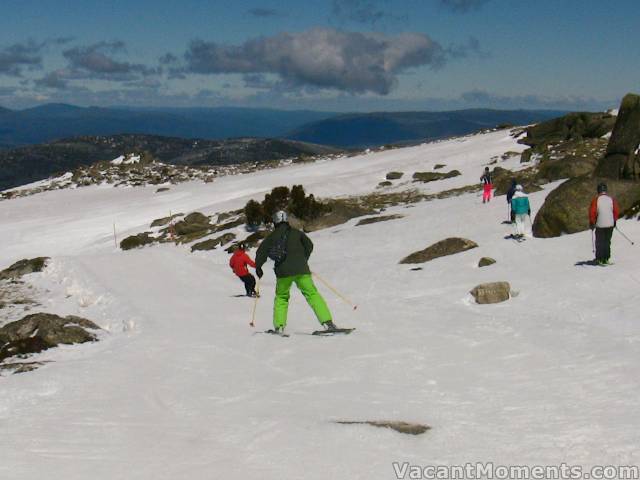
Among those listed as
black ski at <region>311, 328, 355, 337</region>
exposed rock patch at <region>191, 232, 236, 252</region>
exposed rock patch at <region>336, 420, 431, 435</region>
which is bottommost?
exposed rock patch at <region>191, 232, 236, 252</region>

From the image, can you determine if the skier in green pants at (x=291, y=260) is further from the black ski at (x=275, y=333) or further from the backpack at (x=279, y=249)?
the black ski at (x=275, y=333)

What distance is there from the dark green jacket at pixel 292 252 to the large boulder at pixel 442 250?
388 inches

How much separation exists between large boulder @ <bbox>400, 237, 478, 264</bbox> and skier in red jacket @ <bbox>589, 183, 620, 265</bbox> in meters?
5.76

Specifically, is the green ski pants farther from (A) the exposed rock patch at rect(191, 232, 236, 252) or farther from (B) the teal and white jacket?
(A) the exposed rock patch at rect(191, 232, 236, 252)

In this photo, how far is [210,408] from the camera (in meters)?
7.24

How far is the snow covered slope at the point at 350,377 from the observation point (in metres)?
5.52

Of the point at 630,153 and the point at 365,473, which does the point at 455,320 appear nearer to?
the point at 365,473

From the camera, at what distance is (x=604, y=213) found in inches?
595

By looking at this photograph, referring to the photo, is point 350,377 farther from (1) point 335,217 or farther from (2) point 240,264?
(1) point 335,217

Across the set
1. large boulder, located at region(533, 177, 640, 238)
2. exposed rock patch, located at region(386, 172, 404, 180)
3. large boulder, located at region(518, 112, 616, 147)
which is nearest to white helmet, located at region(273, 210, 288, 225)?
large boulder, located at region(533, 177, 640, 238)

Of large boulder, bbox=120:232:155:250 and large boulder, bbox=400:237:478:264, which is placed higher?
large boulder, bbox=400:237:478:264

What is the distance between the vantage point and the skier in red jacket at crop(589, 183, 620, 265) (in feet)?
49.3

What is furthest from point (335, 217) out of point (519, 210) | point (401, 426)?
point (401, 426)

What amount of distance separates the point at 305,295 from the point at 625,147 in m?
17.2
